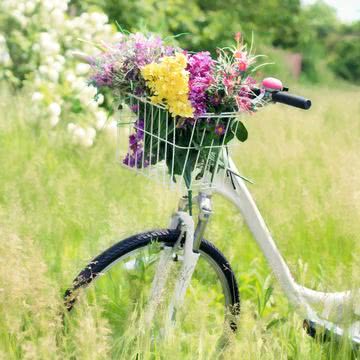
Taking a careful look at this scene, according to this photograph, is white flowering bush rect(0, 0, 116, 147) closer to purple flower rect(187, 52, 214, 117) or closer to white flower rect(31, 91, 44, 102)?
white flower rect(31, 91, 44, 102)

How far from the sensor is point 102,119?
558 cm

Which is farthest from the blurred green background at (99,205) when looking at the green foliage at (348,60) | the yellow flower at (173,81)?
the green foliage at (348,60)

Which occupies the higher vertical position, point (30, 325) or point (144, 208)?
point (144, 208)

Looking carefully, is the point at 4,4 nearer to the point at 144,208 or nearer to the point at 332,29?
the point at 144,208

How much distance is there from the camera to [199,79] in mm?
2336

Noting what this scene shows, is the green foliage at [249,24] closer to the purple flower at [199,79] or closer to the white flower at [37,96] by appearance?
the purple flower at [199,79]

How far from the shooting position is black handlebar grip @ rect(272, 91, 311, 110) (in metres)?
2.38

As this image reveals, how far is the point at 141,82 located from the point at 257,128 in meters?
4.33

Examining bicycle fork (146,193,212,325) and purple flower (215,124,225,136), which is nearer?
purple flower (215,124,225,136)

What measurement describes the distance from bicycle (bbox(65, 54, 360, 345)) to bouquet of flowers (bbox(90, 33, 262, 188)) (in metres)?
0.02

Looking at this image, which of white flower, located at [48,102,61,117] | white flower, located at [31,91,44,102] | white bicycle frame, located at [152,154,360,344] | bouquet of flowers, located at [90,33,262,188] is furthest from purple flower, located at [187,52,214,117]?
white flower, located at [31,91,44,102]

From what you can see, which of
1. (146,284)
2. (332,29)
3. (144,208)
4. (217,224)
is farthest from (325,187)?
(332,29)

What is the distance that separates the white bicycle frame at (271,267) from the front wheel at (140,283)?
0.04 meters

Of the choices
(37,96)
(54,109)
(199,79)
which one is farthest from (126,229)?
(37,96)
